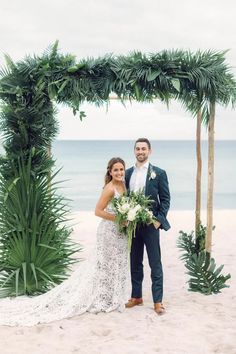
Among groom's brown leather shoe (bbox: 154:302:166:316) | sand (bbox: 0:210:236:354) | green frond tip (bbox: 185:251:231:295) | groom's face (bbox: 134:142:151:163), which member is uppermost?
groom's face (bbox: 134:142:151:163)

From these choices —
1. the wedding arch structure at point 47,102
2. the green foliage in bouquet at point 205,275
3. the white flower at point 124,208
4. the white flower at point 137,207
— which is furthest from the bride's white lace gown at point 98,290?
the green foliage in bouquet at point 205,275

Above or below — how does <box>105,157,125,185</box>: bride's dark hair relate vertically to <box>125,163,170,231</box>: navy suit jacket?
above

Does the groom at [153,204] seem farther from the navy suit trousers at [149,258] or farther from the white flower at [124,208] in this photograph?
the white flower at [124,208]

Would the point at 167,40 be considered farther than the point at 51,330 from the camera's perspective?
Yes

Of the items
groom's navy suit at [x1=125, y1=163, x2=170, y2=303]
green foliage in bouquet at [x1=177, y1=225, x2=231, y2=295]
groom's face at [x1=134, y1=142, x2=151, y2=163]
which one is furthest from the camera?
green foliage in bouquet at [x1=177, y1=225, x2=231, y2=295]

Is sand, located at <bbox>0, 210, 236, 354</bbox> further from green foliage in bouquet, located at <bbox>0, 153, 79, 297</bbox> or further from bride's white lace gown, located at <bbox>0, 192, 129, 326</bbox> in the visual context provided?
green foliage in bouquet, located at <bbox>0, 153, 79, 297</bbox>

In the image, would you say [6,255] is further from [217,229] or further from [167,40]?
[167,40]

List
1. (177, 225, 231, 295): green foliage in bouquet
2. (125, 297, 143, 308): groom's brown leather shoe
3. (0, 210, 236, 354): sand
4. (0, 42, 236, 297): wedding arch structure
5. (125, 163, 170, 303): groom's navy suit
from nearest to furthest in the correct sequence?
1. (0, 210, 236, 354): sand
2. (125, 163, 170, 303): groom's navy suit
3. (125, 297, 143, 308): groom's brown leather shoe
4. (0, 42, 236, 297): wedding arch structure
5. (177, 225, 231, 295): green foliage in bouquet

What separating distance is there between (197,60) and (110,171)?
1604 millimetres

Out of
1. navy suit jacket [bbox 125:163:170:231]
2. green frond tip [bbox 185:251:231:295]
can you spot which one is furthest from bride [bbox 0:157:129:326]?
green frond tip [bbox 185:251:231:295]

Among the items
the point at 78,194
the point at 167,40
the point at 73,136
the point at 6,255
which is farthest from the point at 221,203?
the point at 73,136

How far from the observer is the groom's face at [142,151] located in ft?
18.3

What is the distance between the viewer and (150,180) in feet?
18.8

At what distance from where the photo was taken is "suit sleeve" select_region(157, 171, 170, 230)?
566 cm
